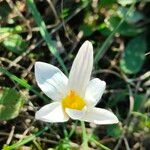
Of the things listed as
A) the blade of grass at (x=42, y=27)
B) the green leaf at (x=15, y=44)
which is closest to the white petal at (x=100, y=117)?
the blade of grass at (x=42, y=27)

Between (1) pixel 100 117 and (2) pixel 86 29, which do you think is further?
(2) pixel 86 29

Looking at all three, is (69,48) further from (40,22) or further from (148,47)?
(148,47)

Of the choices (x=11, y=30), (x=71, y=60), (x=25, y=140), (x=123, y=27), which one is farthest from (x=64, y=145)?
(x=123, y=27)

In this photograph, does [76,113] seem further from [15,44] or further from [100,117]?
[15,44]

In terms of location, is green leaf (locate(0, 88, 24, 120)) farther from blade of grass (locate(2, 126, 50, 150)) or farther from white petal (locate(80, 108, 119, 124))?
white petal (locate(80, 108, 119, 124))

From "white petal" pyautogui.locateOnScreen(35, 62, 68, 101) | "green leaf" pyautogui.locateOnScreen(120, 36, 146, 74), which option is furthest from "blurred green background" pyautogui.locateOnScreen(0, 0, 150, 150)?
"white petal" pyautogui.locateOnScreen(35, 62, 68, 101)

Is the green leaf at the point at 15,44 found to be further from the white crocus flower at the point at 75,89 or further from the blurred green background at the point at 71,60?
the white crocus flower at the point at 75,89
